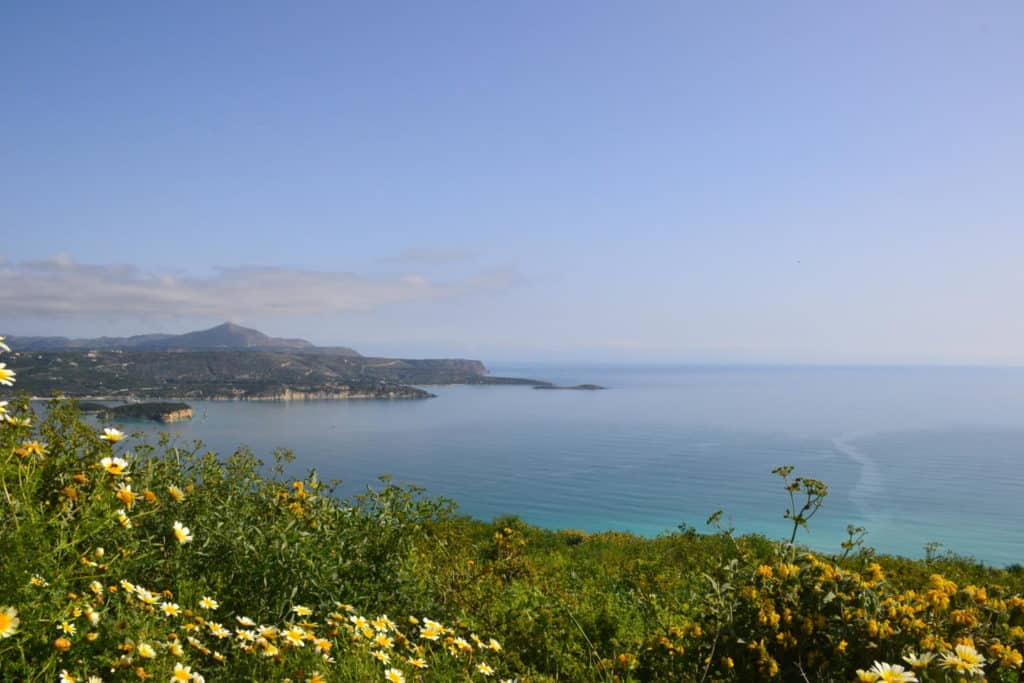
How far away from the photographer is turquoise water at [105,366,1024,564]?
3612 centimetres

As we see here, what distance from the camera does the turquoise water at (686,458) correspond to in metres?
36.1

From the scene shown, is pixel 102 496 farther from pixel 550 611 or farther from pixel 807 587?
pixel 807 587

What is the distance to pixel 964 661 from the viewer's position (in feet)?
7.26

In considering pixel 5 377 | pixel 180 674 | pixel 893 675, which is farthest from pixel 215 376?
pixel 893 675

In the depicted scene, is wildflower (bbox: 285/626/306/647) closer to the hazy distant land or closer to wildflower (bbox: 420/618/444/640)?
wildflower (bbox: 420/618/444/640)

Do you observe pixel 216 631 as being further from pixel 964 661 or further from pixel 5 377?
pixel 964 661

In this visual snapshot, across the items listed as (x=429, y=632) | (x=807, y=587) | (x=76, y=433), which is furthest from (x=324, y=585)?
(x=807, y=587)

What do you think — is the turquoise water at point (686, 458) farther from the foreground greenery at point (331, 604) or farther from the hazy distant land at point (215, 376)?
the hazy distant land at point (215, 376)

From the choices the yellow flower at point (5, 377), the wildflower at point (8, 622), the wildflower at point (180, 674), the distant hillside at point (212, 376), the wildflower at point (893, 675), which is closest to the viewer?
the wildflower at point (8, 622)

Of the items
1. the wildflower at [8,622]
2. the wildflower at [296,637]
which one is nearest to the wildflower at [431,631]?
the wildflower at [296,637]

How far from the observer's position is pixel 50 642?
2295 millimetres

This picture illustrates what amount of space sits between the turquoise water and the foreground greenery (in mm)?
4004

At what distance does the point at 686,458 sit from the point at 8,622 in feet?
195

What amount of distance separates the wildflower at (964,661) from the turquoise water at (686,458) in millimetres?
7638
